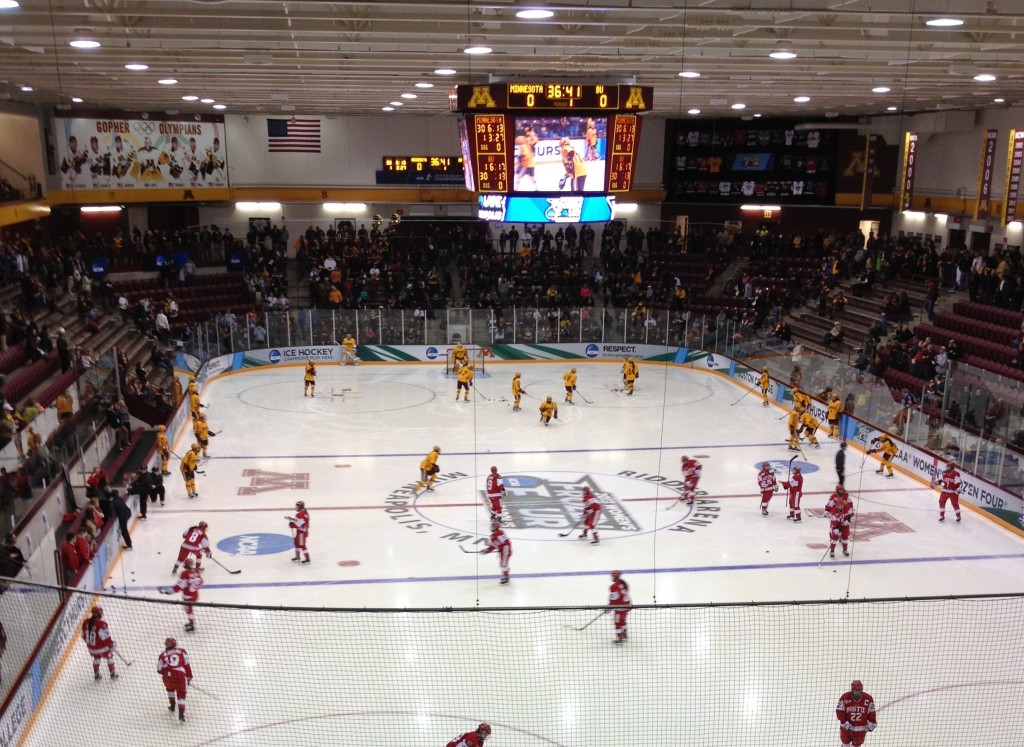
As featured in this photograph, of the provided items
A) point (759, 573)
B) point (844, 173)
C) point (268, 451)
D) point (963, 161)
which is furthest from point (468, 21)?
point (844, 173)

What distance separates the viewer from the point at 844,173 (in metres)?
36.0

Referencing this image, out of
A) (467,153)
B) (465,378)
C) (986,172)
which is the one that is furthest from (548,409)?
(986,172)

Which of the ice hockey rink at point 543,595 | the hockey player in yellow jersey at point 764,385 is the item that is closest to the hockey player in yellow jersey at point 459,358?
the ice hockey rink at point 543,595

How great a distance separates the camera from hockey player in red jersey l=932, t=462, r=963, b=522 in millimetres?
15836

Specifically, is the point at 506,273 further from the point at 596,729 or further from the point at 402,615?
the point at 596,729

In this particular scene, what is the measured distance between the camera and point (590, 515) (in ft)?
48.4

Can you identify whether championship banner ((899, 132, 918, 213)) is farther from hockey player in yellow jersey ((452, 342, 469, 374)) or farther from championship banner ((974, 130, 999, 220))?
hockey player in yellow jersey ((452, 342, 469, 374))

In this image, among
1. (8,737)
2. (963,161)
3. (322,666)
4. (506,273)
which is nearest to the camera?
(8,737)

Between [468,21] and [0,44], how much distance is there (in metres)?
7.75

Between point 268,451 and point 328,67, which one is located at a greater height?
point 328,67

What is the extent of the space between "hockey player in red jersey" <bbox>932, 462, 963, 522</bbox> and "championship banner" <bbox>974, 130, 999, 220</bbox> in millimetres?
11979

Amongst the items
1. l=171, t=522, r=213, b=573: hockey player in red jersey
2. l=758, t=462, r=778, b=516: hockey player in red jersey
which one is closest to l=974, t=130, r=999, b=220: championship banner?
l=758, t=462, r=778, b=516: hockey player in red jersey

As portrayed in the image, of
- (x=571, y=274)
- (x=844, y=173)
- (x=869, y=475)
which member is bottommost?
→ (x=869, y=475)

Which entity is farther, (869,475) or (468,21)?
(869,475)
